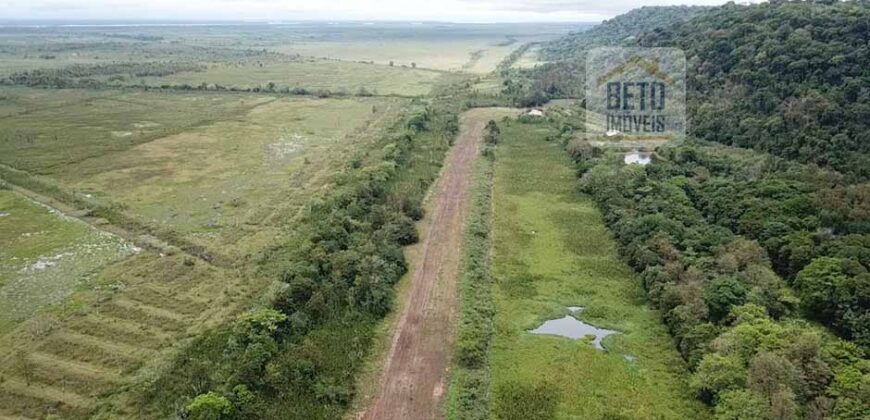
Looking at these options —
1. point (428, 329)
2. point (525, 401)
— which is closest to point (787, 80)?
point (428, 329)

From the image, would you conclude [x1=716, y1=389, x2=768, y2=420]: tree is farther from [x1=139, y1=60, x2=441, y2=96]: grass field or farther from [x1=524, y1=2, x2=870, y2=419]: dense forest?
[x1=139, y1=60, x2=441, y2=96]: grass field

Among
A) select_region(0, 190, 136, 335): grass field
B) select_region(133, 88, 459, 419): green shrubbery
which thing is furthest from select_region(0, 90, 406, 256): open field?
select_region(133, 88, 459, 419): green shrubbery

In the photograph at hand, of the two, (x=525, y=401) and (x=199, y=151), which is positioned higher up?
(x=199, y=151)

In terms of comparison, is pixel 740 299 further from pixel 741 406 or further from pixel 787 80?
pixel 787 80

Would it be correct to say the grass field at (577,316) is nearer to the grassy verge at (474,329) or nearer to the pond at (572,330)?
the pond at (572,330)

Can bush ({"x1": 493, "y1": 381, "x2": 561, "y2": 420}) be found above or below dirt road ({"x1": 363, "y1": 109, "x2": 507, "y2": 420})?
below

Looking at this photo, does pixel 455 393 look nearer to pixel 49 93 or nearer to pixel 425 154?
pixel 425 154
